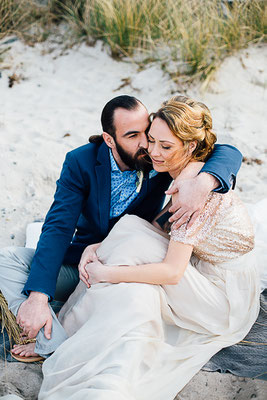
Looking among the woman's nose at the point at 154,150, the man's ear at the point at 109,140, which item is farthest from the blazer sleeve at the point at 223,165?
the man's ear at the point at 109,140

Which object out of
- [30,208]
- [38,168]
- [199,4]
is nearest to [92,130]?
[38,168]

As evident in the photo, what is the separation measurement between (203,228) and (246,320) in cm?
63

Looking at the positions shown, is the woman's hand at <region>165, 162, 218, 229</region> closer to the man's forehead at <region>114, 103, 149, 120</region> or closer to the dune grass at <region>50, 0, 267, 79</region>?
the man's forehead at <region>114, 103, 149, 120</region>

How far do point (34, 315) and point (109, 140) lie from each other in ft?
3.91

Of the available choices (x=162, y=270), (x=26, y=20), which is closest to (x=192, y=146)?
(x=162, y=270)

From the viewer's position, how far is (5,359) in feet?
8.95

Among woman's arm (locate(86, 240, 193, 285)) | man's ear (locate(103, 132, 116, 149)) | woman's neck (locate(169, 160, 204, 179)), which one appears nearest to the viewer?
woman's arm (locate(86, 240, 193, 285))

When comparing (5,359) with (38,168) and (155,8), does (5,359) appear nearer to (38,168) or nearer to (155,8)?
(38,168)

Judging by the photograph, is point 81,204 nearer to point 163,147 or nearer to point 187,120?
point 163,147

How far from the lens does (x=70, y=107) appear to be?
565cm

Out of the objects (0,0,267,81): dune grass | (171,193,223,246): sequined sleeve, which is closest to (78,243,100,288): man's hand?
(171,193,223,246): sequined sleeve

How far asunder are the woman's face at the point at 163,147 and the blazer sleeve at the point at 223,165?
19cm

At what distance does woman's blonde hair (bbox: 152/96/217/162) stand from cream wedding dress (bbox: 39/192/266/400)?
0.36 metres

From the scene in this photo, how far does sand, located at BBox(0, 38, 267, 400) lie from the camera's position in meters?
4.53
